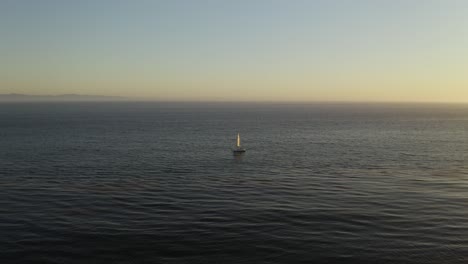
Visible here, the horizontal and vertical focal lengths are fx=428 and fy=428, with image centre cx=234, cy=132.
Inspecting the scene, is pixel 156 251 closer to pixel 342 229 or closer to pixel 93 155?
pixel 342 229

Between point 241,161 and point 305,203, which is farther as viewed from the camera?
point 241,161

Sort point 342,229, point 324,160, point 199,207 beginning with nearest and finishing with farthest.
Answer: point 342,229
point 199,207
point 324,160

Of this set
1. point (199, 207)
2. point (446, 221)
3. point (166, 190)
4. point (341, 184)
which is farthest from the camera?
point (341, 184)

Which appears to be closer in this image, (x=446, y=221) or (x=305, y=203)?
(x=446, y=221)

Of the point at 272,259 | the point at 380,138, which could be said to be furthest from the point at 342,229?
the point at 380,138

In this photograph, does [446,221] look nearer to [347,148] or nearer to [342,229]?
[342,229]

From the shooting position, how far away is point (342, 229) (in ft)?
123

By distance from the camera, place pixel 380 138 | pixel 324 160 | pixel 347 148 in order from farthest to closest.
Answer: pixel 380 138 → pixel 347 148 → pixel 324 160

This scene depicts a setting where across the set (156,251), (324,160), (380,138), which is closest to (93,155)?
(324,160)

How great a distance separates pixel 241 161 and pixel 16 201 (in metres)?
42.6

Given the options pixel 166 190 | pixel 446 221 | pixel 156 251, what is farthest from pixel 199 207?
pixel 446 221

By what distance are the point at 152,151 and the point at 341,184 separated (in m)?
49.1

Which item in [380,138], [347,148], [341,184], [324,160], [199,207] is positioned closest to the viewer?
[199,207]

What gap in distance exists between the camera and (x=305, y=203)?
155ft
